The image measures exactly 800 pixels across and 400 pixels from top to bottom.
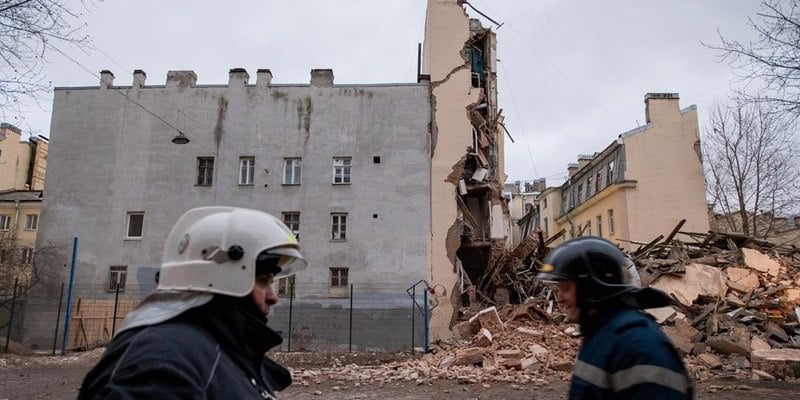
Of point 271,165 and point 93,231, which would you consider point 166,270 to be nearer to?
point 271,165

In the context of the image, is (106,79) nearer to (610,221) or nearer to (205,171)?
(205,171)

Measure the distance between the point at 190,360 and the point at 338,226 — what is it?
82.0 feet

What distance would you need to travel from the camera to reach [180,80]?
28.6 m

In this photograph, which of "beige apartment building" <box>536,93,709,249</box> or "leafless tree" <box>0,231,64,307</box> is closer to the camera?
"leafless tree" <box>0,231,64,307</box>

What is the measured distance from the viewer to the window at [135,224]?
27.1m

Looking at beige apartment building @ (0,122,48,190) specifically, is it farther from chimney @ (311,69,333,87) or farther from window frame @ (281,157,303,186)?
chimney @ (311,69,333,87)

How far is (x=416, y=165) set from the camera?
87.4 feet

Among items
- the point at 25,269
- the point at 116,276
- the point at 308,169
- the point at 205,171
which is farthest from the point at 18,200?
the point at 308,169

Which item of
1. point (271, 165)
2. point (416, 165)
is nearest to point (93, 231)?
point (271, 165)

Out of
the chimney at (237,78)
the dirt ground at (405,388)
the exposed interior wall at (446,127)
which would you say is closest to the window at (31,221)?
the chimney at (237,78)

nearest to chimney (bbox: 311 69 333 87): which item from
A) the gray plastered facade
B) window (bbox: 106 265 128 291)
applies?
the gray plastered facade

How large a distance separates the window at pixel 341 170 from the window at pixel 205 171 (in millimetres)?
6037

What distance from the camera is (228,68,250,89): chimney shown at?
28.3 metres

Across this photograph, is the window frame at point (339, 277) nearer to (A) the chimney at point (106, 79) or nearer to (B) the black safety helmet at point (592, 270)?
(A) the chimney at point (106, 79)
